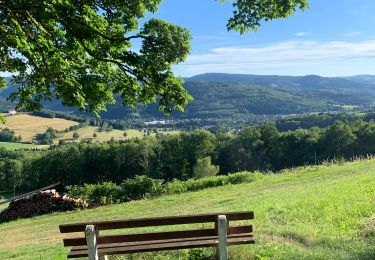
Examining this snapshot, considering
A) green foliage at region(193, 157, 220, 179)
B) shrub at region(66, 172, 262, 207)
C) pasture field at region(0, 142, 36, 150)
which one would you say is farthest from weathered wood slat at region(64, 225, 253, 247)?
pasture field at region(0, 142, 36, 150)

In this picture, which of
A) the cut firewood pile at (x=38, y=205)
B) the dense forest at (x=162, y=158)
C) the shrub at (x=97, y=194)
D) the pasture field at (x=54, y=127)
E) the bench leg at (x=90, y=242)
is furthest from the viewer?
the pasture field at (x=54, y=127)

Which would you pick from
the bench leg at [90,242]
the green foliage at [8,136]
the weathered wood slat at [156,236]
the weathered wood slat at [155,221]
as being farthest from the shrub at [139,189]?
the green foliage at [8,136]

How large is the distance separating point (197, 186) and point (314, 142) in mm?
61838

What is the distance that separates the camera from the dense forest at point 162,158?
8806cm

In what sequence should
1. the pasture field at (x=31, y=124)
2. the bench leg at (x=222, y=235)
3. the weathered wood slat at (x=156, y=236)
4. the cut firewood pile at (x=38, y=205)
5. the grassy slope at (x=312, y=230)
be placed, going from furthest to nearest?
the pasture field at (x=31, y=124) < the cut firewood pile at (x=38, y=205) < the grassy slope at (x=312, y=230) < the weathered wood slat at (x=156, y=236) < the bench leg at (x=222, y=235)

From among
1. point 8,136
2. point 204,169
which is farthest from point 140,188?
point 8,136

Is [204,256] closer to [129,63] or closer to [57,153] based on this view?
[129,63]

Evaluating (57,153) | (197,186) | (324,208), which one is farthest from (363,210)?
(57,153)

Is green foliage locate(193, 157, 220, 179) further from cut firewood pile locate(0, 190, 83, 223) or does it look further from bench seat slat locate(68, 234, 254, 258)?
bench seat slat locate(68, 234, 254, 258)

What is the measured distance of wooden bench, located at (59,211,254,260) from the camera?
7051mm

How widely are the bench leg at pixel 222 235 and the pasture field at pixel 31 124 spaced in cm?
15525

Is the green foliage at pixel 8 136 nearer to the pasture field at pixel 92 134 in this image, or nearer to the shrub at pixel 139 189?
the pasture field at pixel 92 134

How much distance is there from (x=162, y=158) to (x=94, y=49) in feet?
263

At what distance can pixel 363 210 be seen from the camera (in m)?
11.2
